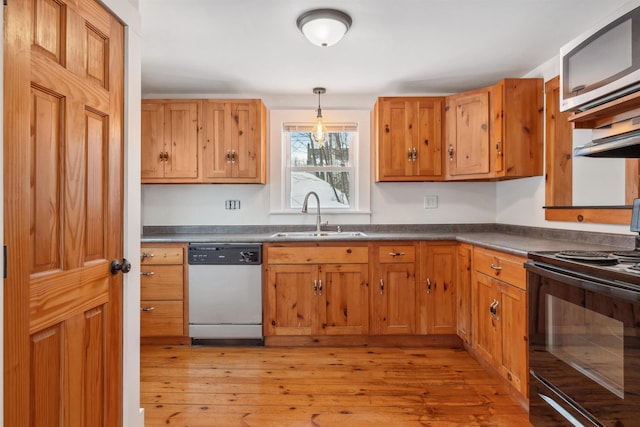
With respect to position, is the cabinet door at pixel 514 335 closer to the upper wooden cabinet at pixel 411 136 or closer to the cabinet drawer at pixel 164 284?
the upper wooden cabinet at pixel 411 136

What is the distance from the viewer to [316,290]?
9.68 ft

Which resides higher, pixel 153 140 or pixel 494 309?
pixel 153 140

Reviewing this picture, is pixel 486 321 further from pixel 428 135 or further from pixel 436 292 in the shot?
pixel 428 135

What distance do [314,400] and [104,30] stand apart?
2.11 metres

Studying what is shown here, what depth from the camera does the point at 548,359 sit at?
5.34 ft

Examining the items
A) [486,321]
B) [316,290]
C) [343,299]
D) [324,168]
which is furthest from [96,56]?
[486,321]

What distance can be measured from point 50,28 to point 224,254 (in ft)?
6.58

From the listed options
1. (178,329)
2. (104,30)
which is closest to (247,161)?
(178,329)

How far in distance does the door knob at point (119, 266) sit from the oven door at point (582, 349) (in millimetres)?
1831

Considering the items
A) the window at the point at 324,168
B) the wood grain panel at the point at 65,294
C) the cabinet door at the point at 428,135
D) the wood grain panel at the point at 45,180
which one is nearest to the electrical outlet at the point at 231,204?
the window at the point at 324,168

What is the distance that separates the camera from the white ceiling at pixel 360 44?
207 centimetres

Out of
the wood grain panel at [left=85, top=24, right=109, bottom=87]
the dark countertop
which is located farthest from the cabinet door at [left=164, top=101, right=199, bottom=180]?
the wood grain panel at [left=85, top=24, right=109, bottom=87]

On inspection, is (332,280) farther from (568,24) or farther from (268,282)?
(568,24)

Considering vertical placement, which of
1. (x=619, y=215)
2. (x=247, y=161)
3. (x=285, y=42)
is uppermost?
(x=285, y=42)
